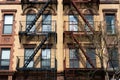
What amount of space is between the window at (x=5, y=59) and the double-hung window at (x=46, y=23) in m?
3.95

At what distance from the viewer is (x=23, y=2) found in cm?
3212

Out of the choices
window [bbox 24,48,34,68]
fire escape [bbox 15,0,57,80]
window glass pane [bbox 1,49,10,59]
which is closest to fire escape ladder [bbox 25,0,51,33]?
fire escape [bbox 15,0,57,80]

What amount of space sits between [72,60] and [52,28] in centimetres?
362

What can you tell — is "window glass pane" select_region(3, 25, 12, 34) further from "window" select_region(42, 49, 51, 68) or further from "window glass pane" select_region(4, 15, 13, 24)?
"window" select_region(42, 49, 51, 68)

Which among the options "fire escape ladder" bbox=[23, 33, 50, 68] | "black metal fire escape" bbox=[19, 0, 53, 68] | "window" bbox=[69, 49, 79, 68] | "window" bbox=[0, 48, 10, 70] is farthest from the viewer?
"window" bbox=[0, 48, 10, 70]

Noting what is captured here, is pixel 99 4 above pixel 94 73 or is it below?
above

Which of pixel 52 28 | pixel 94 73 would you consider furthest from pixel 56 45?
pixel 94 73

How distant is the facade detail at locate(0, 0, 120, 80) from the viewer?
96.3ft

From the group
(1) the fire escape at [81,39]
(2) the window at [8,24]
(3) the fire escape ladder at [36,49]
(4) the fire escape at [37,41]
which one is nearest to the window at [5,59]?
(4) the fire escape at [37,41]

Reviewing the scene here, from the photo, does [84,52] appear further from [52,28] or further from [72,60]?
[52,28]

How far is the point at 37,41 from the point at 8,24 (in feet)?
11.2

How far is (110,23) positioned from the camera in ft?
105

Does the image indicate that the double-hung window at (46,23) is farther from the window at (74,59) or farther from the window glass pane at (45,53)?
the window at (74,59)

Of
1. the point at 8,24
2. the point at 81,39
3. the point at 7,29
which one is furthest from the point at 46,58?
the point at 8,24
